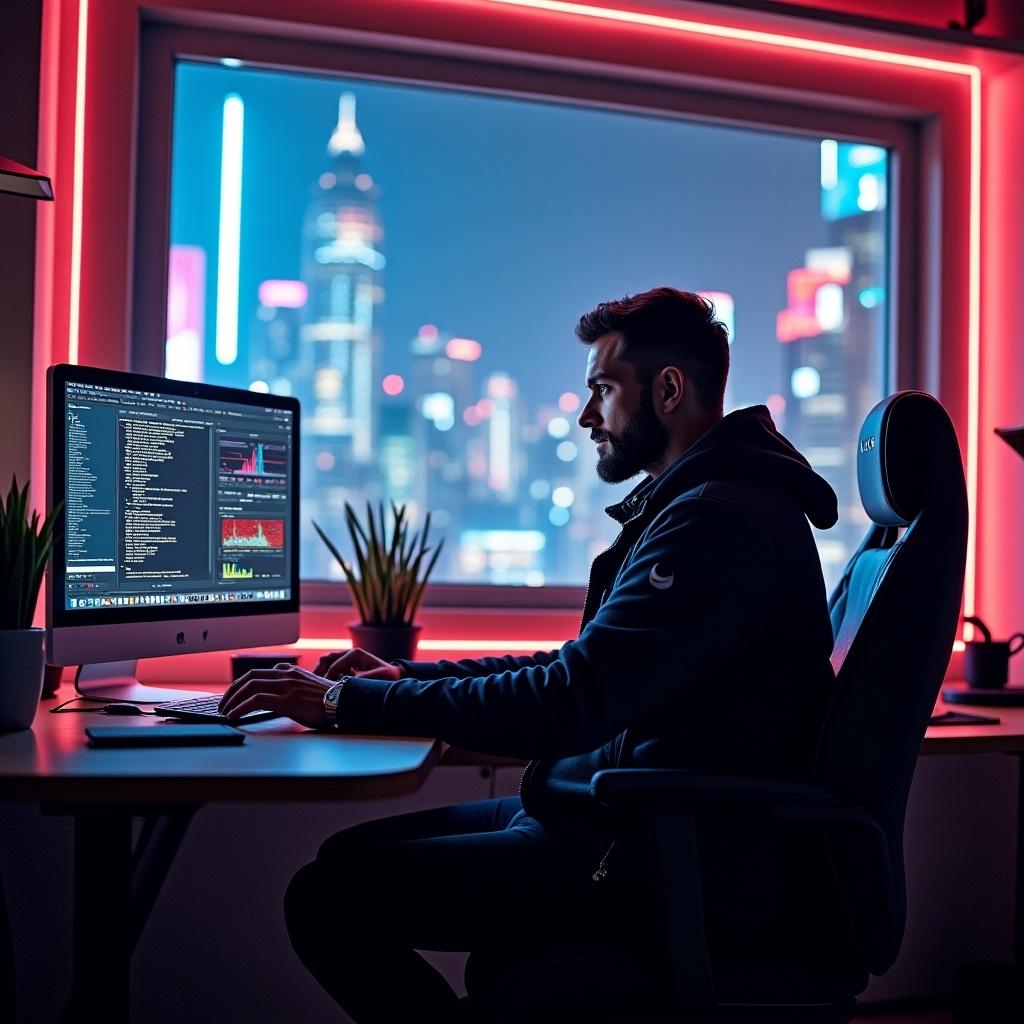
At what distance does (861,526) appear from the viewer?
3207 millimetres

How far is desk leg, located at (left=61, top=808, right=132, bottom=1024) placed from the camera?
1401mm

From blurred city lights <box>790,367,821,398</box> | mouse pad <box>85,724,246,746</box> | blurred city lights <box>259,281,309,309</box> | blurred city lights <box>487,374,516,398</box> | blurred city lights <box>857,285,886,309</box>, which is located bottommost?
mouse pad <box>85,724,246,746</box>

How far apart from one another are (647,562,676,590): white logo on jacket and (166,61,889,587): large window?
1466mm

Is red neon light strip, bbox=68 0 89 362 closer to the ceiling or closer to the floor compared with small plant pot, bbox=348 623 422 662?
closer to the ceiling

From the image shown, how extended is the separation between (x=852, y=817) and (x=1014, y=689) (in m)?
1.40

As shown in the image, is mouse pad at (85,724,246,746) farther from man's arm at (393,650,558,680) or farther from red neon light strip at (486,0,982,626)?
red neon light strip at (486,0,982,626)

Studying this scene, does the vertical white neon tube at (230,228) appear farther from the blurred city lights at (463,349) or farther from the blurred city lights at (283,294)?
the blurred city lights at (463,349)

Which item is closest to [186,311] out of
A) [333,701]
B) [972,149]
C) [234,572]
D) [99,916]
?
[234,572]

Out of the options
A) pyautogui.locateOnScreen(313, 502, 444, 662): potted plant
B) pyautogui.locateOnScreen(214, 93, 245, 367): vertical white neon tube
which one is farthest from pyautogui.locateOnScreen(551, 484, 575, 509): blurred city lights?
pyautogui.locateOnScreen(214, 93, 245, 367): vertical white neon tube

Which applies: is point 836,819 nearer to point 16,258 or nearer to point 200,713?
point 200,713

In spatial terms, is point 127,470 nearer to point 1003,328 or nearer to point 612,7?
point 612,7

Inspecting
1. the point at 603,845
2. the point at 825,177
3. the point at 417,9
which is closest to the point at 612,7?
the point at 417,9

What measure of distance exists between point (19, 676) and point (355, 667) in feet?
1.70

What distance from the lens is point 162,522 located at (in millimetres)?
1937
